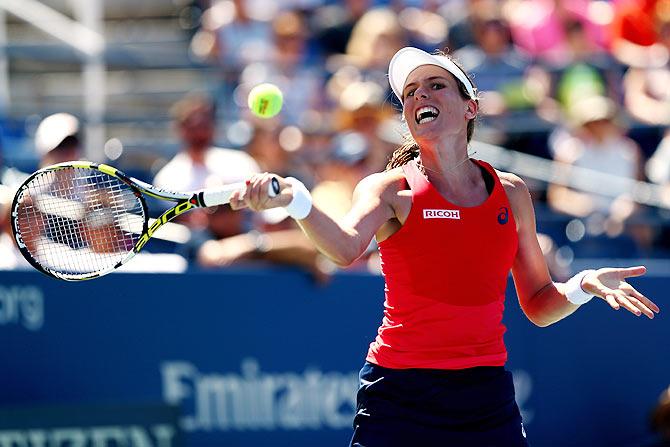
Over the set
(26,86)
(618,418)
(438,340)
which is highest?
(26,86)

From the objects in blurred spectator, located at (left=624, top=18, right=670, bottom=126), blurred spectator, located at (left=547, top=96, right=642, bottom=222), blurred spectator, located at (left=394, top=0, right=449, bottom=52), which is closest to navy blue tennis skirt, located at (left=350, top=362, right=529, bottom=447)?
blurred spectator, located at (left=547, top=96, right=642, bottom=222)

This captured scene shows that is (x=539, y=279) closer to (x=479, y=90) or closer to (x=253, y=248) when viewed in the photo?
(x=253, y=248)

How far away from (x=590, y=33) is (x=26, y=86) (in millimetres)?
5113

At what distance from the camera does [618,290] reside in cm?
361

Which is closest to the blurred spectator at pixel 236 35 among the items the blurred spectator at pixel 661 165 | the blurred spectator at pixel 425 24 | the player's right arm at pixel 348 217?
the blurred spectator at pixel 425 24

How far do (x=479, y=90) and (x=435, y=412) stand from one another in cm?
566

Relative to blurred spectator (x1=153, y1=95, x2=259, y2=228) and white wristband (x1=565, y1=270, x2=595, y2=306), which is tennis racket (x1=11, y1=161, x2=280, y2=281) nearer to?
white wristband (x1=565, y1=270, x2=595, y2=306)

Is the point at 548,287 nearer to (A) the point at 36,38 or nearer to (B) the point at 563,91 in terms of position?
(B) the point at 563,91

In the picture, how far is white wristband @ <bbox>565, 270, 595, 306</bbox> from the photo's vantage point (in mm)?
3780

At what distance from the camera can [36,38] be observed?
11.5 m

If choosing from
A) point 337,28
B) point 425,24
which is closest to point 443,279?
point 337,28

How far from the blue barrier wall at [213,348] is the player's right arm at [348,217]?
2909mm

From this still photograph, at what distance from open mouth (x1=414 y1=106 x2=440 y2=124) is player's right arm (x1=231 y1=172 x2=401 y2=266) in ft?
0.71

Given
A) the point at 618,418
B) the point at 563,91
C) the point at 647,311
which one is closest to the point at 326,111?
the point at 563,91
